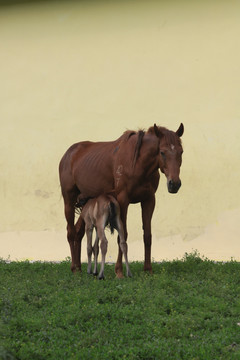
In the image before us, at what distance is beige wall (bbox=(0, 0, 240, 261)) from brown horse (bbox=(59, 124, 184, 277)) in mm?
2197

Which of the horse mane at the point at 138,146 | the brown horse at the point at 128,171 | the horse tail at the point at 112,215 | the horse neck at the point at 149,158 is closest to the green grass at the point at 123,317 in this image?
the horse tail at the point at 112,215

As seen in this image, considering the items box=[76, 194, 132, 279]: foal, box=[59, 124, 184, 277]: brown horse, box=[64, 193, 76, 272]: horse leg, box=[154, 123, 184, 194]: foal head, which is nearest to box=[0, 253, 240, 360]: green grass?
box=[76, 194, 132, 279]: foal

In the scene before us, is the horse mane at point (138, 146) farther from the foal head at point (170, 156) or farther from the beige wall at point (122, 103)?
the beige wall at point (122, 103)

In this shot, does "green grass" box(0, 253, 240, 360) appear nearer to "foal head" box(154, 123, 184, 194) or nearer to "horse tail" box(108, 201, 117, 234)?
"horse tail" box(108, 201, 117, 234)

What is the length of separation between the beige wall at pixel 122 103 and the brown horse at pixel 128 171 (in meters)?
2.20

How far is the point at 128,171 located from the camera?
8953 millimetres

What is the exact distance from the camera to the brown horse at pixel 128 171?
8602 mm

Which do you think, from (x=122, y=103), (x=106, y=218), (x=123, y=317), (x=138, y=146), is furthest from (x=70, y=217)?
(x=123, y=317)

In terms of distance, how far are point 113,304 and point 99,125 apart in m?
5.82

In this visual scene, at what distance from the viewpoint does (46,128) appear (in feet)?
42.5

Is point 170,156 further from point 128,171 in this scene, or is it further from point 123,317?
point 123,317

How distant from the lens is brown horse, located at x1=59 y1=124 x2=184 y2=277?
8602mm

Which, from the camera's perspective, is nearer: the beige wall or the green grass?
the green grass

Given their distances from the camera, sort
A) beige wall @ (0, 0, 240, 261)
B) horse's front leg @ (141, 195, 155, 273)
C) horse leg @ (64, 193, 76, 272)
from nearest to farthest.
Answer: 1. horse's front leg @ (141, 195, 155, 273)
2. horse leg @ (64, 193, 76, 272)
3. beige wall @ (0, 0, 240, 261)
